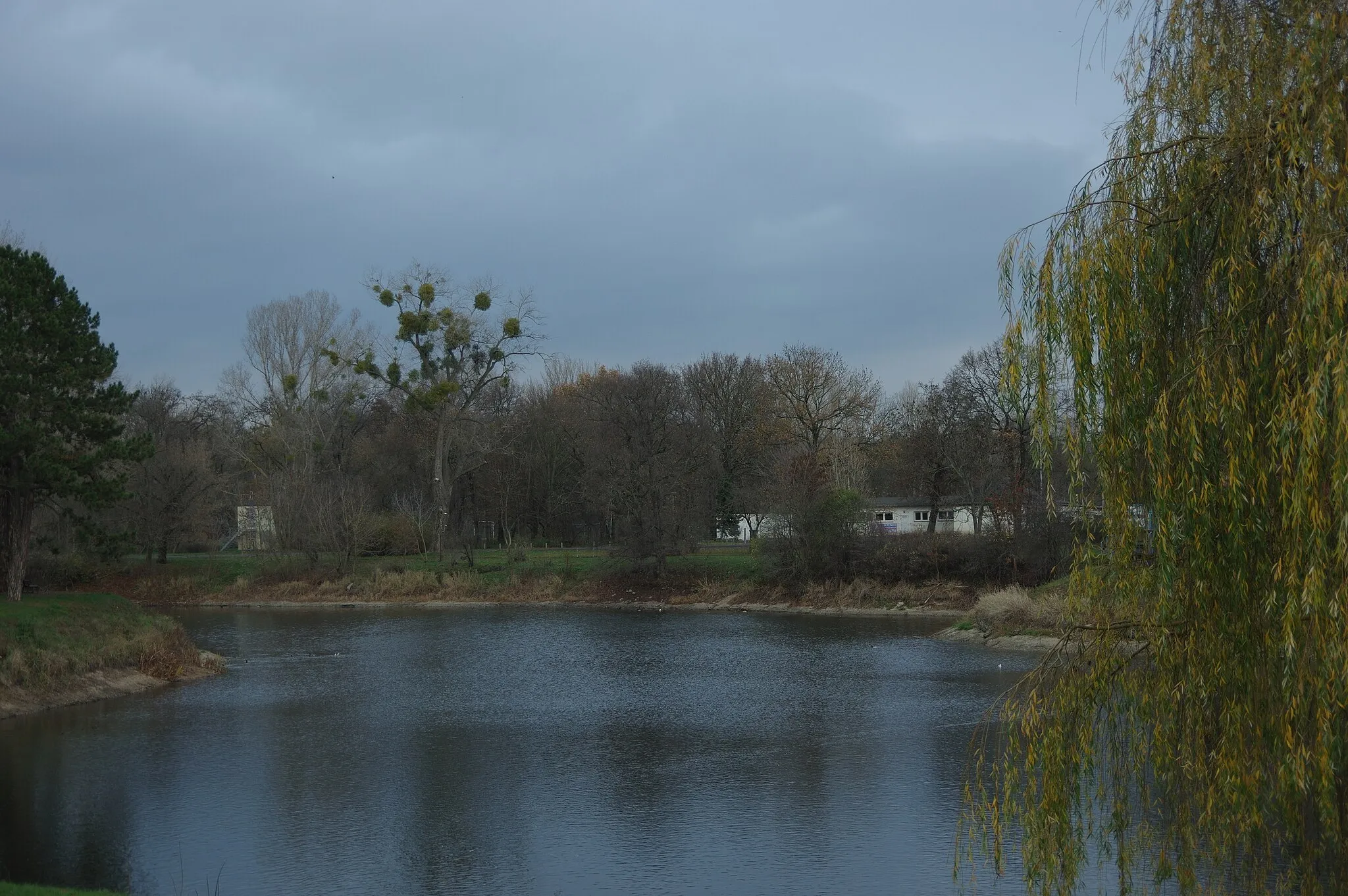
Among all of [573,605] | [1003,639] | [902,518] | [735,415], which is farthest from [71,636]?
[902,518]

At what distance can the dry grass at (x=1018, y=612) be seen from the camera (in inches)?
1204

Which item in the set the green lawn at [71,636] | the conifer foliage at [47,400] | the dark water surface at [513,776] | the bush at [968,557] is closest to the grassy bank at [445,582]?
the bush at [968,557]

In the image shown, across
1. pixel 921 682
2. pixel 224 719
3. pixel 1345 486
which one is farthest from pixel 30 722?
pixel 1345 486

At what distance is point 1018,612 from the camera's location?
31781 mm

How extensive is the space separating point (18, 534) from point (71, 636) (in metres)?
3.20

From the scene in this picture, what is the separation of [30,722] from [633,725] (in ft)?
35.2

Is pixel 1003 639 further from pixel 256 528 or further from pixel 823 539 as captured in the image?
pixel 256 528

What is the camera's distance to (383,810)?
1454cm

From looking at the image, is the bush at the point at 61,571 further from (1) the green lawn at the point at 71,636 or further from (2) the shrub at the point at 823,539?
(2) the shrub at the point at 823,539

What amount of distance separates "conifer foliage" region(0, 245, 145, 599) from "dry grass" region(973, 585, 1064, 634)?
22827 mm

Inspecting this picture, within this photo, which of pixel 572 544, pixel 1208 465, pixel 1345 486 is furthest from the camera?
pixel 572 544

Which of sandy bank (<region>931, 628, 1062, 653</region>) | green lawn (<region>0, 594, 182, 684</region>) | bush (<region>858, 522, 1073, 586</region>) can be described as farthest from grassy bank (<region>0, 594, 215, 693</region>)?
bush (<region>858, 522, 1073, 586</region>)

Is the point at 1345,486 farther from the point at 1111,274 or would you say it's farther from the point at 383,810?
the point at 383,810

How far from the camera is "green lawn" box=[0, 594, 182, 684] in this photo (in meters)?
21.4
